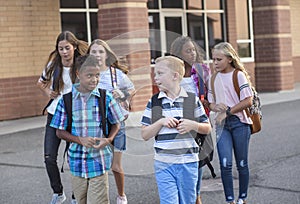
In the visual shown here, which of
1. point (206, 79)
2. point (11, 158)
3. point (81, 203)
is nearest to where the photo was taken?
point (81, 203)

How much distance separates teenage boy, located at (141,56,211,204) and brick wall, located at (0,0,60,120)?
1042cm

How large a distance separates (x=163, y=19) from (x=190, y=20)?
130cm

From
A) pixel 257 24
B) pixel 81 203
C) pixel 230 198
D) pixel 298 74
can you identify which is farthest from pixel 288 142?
pixel 298 74

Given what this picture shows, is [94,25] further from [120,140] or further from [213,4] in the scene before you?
[120,140]

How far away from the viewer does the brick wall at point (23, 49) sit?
47.7ft

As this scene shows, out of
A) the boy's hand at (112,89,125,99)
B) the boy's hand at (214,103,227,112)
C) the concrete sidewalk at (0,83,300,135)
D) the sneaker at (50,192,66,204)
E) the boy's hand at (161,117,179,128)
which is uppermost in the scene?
the boy's hand at (112,89,125,99)

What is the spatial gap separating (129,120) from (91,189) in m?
0.70

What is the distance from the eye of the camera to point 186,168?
185 inches

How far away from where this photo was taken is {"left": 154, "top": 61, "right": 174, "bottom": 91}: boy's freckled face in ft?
14.8

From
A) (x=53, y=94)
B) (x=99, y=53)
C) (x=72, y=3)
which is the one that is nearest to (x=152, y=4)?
(x=72, y=3)

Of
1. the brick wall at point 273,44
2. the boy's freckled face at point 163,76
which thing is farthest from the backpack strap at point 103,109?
the brick wall at point 273,44

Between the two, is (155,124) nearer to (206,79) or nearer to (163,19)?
(206,79)

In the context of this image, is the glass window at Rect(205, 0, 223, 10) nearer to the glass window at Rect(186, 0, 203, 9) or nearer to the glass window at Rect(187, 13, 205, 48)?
the glass window at Rect(186, 0, 203, 9)

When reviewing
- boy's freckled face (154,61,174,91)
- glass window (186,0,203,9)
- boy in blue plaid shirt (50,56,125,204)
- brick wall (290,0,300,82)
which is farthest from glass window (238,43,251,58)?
boy's freckled face (154,61,174,91)
